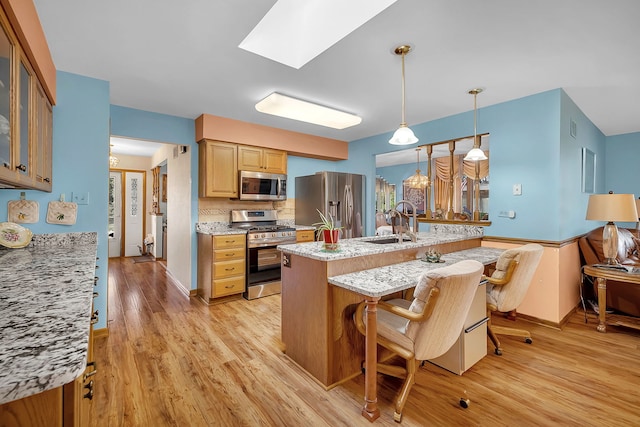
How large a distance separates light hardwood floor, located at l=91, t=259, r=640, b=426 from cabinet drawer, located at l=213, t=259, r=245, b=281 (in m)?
0.74

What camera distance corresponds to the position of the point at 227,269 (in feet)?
12.3

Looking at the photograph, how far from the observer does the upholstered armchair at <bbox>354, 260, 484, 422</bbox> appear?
5.18ft

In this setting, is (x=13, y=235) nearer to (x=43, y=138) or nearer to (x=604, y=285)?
(x=43, y=138)

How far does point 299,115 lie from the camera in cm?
357

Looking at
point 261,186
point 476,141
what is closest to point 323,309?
point 261,186

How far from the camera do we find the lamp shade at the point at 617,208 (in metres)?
2.80

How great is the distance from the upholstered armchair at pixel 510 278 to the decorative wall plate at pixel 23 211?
12.4 feet

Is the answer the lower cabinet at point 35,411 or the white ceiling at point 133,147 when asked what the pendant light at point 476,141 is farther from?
the white ceiling at point 133,147

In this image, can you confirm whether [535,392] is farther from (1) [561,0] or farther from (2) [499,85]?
(2) [499,85]

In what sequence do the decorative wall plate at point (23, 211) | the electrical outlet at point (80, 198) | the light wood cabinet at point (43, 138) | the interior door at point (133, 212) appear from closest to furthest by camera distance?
the light wood cabinet at point (43, 138) → the decorative wall plate at point (23, 211) → the electrical outlet at point (80, 198) → the interior door at point (133, 212)

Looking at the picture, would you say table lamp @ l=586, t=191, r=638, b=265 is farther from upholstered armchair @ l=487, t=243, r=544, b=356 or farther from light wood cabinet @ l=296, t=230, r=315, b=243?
light wood cabinet @ l=296, t=230, r=315, b=243

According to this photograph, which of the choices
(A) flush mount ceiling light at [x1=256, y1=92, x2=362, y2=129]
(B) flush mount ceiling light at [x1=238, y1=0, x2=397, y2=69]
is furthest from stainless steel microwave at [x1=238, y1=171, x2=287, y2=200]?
(B) flush mount ceiling light at [x1=238, y1=0, x2=397, y2=69]

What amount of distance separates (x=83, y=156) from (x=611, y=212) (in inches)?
198

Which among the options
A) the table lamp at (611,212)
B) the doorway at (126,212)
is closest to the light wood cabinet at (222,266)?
the table lamp at (611,212)
